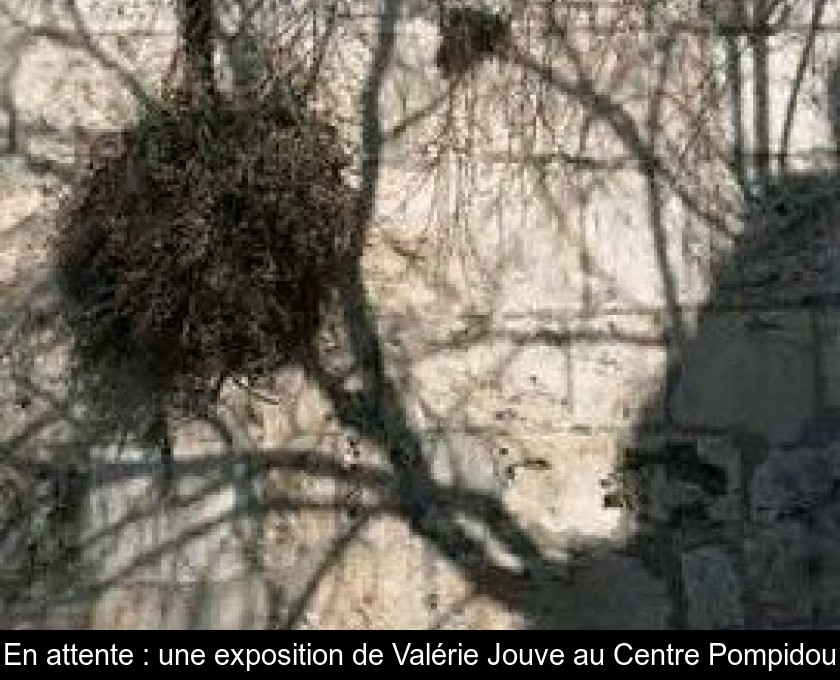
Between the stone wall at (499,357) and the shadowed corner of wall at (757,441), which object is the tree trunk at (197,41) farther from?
the shadowed corner of wall at (757,441)

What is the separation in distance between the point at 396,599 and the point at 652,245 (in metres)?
1.22

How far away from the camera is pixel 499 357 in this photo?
23.7 ft

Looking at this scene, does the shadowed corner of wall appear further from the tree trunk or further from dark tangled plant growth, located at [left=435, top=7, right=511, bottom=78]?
the tree trunk

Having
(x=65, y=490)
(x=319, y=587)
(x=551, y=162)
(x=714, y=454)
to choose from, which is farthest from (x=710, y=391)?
(x=65, y=490)

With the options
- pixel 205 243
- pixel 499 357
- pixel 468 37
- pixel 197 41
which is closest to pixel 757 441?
pixel 499 357

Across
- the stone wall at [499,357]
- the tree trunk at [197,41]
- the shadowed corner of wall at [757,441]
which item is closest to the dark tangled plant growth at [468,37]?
the stone wall at [499,357]

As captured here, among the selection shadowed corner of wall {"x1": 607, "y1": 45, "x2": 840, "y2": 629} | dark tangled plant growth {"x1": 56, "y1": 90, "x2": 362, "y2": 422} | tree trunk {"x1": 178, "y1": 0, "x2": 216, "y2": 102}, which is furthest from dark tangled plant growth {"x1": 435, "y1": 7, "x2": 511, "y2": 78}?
shadowed corner of wall {"x1": 607, "y1": 45, "x2": 840, "y2": 629}

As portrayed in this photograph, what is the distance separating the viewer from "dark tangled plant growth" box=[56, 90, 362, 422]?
7.00m

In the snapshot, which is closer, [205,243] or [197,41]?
[205,243]

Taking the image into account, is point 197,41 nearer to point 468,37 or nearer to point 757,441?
point 468,37

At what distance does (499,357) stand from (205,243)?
2.93ft
